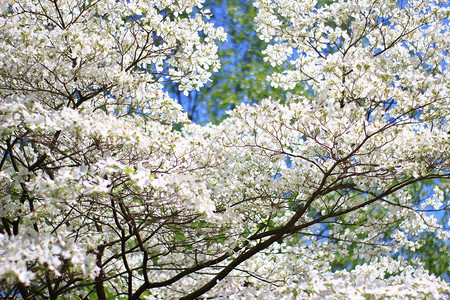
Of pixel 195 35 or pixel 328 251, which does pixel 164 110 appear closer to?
pixel 195 35

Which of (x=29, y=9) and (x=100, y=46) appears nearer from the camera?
(x=100, y=46)

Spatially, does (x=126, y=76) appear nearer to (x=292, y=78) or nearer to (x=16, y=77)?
(x=16, y=77)

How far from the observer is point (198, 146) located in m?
5.02

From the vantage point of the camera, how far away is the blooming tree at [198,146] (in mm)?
3760

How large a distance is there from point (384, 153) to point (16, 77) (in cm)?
384

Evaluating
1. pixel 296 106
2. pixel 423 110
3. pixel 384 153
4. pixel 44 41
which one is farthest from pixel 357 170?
pixel 44 41

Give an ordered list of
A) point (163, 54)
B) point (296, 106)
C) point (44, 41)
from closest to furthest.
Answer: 1. point (296, 106)
2. point (44, 41)
3. point (163, 54)

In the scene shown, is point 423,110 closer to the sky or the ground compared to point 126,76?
closer to the ground

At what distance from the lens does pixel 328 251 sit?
6395mm

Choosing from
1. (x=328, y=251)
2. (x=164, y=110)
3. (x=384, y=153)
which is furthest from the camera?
(x=328, y=251)

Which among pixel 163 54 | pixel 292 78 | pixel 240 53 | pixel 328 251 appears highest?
pixel 240 53

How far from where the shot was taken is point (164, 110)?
550 centimetres

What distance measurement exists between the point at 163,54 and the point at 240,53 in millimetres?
7464

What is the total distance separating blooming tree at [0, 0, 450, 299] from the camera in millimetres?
3760
